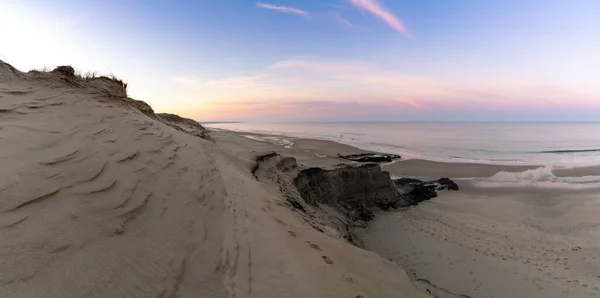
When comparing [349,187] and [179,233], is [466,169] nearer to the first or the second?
[349,187]

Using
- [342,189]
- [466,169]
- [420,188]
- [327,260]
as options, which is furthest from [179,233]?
[466,169]

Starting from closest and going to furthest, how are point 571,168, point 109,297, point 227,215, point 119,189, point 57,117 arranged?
point 109,297, point 119,189, point 227,215, point 57,117, point 571,168

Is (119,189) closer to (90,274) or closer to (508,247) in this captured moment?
(90,274)

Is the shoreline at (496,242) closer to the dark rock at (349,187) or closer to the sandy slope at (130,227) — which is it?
the dark rock at (349,187)

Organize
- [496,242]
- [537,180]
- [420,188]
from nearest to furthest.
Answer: [496,242]
[420,188]
[537,180]

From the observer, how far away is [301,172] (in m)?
10.6

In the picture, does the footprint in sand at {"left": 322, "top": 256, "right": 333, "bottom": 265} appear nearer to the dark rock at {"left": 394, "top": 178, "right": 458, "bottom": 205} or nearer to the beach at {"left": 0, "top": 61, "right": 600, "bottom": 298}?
the beach at {"left": 0, "top": 61, "right": 600, "bottom": 298}

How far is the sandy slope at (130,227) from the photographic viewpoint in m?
2.38

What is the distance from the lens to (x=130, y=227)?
3.04 metres

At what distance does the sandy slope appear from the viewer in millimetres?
2375

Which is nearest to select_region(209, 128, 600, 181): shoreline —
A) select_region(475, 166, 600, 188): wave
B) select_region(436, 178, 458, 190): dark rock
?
select_region(475, 166, 600, 188): wave

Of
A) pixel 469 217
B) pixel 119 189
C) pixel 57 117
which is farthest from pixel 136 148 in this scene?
pixel 469 217

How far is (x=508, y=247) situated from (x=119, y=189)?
33.0 ft

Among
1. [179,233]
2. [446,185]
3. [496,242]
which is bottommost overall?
[496,242]
